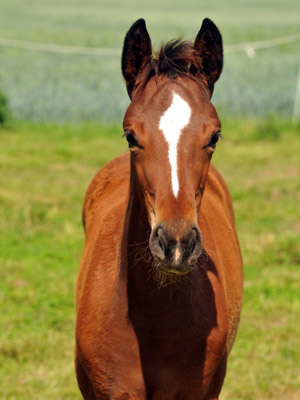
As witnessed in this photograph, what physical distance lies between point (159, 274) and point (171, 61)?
36.1 inches

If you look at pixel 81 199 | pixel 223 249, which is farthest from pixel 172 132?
pixel 81 199

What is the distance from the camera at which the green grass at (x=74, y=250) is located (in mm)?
4633

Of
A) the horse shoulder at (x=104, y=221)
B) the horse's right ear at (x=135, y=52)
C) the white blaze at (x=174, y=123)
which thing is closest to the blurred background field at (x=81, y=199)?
the horse's right ear at (x=135, y=52)

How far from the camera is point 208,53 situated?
280 centimetres

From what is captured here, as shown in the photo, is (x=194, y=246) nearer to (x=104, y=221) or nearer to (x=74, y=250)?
(x=104, y=221)

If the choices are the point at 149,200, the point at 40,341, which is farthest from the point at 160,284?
the point at 40,341

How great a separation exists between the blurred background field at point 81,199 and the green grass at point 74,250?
0.01 metres

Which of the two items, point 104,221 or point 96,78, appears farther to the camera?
point 96,78

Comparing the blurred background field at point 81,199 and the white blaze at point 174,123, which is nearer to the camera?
the white blaze at point 174,123

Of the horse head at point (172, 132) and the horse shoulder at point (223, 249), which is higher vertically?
the horse head at point (172, 132)

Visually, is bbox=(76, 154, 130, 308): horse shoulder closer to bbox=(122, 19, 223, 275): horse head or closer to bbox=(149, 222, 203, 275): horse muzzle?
bbox=(122, 19, 223, 275): horse head

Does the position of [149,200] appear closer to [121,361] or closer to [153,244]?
[153,244]

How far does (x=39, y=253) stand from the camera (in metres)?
6.61

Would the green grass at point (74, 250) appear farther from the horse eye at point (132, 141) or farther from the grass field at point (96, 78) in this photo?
the horse eye at point (132, 141)
